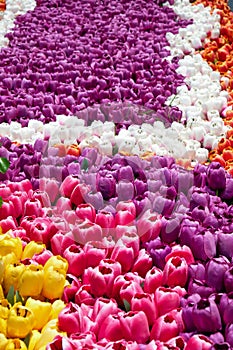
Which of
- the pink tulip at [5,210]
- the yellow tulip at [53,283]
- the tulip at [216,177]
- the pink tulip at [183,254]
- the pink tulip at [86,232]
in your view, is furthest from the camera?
the tulip at [216,177]

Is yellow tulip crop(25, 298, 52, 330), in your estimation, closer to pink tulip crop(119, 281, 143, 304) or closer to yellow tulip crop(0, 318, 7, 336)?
yellow tulip crop(0, 318, 7, 336)

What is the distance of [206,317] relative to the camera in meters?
1.84

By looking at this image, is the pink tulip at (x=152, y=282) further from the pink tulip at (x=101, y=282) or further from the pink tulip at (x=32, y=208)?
the pink tulip at (x=32, y=208)

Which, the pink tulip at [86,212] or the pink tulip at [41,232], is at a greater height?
the pink tulip at [86,212]

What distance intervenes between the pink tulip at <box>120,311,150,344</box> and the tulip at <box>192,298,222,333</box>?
146 mm

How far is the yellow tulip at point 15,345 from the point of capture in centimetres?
181

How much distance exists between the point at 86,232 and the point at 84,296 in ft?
1.11

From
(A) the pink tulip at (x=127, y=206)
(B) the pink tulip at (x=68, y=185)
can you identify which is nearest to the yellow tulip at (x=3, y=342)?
(A) the pink tulip at (x=127, y=206)

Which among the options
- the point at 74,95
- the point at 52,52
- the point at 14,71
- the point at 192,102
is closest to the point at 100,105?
the point at 74,95

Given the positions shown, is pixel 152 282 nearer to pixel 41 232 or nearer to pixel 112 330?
pixel 112 330

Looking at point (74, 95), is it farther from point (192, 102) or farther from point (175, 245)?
point (175, 245)

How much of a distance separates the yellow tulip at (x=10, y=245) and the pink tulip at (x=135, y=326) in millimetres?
556

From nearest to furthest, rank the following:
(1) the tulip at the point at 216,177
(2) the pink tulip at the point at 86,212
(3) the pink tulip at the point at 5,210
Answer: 1. (2) the pink tulip at the point at 86,212
2. (3) the pink tulip at the point at 5,210
3. (1) the tulip at the point at 216,177

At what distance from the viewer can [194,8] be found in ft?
22.4
